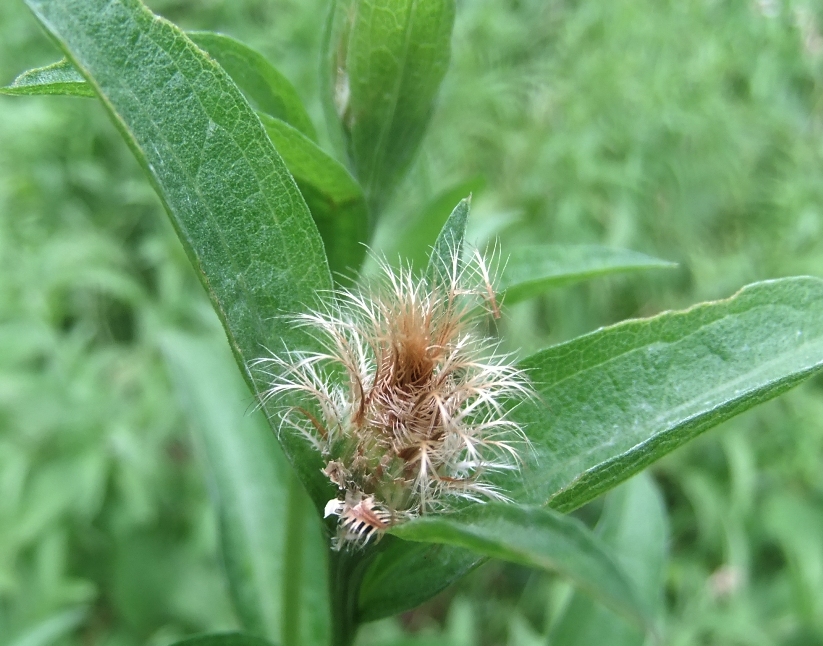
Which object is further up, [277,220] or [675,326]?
[277,220]

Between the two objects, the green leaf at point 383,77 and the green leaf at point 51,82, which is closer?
the green leaf at point 51,82

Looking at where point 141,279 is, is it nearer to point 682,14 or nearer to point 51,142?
point 51,142

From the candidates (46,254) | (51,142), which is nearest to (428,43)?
(46,254)

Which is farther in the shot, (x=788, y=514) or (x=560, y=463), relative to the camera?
Result: (x=788, y=514)

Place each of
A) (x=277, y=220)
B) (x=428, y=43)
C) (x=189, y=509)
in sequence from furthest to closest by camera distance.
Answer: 1. (x=189, y=509)
2. (x=428, y=43)
3. (x=277, y=220)

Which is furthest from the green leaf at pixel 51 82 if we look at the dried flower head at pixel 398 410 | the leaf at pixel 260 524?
the leaf at pixel 260 524

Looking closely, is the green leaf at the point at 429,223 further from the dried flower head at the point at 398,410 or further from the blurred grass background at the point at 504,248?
the dried flower head at the point at 398,410
